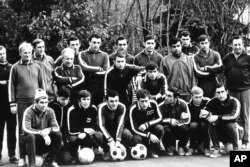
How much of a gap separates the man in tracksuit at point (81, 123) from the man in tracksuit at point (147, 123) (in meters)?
0.76

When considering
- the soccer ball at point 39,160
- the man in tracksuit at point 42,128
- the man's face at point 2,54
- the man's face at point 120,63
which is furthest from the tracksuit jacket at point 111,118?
the man's face at point 2,54

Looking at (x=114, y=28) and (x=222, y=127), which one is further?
(x=114, y=28)

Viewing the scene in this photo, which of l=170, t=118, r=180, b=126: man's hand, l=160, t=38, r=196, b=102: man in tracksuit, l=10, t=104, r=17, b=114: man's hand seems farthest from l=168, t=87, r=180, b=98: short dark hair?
l=10, t=104, r=17, b=114: man's hand

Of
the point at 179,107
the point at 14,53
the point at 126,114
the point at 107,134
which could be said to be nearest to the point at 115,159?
the point at 107,134

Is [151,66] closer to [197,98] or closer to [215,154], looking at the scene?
[197,98]

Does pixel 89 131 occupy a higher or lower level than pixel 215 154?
higher

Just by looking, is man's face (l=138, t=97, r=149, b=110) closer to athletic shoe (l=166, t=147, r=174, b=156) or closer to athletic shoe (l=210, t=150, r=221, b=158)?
athletic shoe (l=166, t=147, r=174, b=156)

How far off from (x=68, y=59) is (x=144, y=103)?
1562 millimetres

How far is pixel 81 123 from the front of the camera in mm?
8047

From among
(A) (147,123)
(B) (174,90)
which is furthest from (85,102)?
(B) (174,90)

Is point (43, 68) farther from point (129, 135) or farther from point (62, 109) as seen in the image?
point (129, 135)

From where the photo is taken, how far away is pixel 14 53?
46.9 ft

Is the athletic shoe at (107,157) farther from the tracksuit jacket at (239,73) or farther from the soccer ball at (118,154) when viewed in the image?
the tracksuit jacket at (239,73)

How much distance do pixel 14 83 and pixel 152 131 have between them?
102 inches
